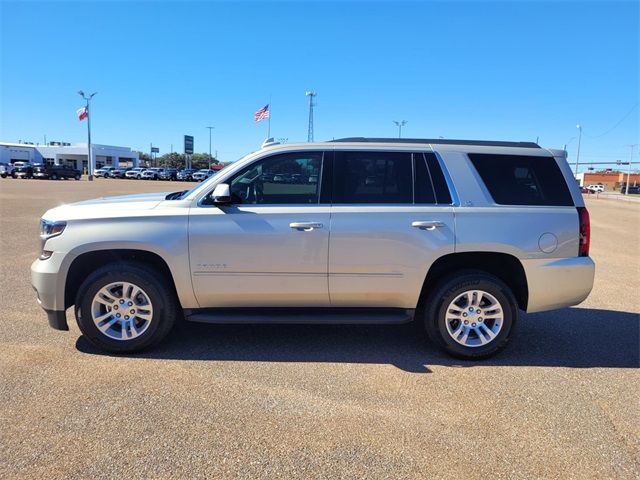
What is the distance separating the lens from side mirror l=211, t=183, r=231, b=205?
4125 mm

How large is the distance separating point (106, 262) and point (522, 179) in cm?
386

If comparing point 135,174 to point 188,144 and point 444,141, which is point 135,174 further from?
point 444,141

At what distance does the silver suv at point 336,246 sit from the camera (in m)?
4.25

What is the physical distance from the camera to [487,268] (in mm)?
4633

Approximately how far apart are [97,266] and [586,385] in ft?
14.2

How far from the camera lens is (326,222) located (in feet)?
13.9

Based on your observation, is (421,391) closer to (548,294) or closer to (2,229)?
(548,294)

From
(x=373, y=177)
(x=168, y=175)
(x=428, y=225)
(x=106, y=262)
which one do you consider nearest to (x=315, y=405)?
(x=428, y=225)

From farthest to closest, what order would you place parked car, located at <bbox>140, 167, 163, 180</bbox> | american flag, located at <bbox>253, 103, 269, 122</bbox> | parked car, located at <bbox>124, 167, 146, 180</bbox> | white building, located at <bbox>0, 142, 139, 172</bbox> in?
white building, located at <bbox>0, 142, 139, 172</bbox>
parked car, located at <bbox>124, 167, 146, 180</bbox>
parked car, located at <bbox>140, 167, 163, 180</bbox>
american flag, located at <bbox>253, 103, 269, 122</bbox>

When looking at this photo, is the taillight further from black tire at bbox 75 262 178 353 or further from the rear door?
black tire at bbox 75 262 178 353

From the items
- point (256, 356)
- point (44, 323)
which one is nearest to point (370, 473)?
point (256, 356)

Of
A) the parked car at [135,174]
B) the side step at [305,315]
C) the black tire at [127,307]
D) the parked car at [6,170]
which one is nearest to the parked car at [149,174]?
the parked car at [135,174]

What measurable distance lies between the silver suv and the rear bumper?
0.01m

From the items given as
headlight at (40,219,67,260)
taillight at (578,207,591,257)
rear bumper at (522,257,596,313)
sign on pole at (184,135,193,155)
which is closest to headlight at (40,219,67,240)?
headlight at (40,219,67,260)
